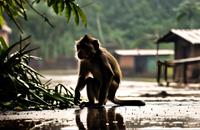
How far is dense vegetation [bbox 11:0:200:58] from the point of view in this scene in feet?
199

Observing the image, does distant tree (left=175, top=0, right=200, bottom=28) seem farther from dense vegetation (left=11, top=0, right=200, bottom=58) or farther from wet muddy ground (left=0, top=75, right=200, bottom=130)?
wet muddy ground (left=0, top=75, right=200, bottom=130)

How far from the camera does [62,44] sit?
6406 cm

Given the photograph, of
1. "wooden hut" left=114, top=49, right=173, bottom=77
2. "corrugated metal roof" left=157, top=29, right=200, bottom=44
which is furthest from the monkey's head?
"wooden hut" left=114, top=49, right=173, bottom=77

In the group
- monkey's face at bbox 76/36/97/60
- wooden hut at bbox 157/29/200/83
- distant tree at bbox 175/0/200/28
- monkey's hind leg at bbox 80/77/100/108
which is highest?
distant tree at bbox 175/0/200/28

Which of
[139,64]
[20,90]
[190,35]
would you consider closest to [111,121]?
[20,90]

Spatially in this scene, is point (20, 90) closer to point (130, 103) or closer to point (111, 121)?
point (130, 103)

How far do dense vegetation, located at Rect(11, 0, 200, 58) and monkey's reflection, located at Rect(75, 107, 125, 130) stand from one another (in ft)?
166

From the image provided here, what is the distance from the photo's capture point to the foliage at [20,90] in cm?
915

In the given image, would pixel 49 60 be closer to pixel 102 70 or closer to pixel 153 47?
pixel 153 47

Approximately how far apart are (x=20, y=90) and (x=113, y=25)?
5667 cm

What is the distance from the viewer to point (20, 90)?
931 centimetres

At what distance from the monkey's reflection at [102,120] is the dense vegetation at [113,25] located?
166 ft

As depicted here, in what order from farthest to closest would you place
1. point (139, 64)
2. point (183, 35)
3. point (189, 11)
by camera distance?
point (139, 64), point (189, 11), point (183, 35)

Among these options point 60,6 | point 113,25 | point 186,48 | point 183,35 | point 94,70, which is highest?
point 113,25
